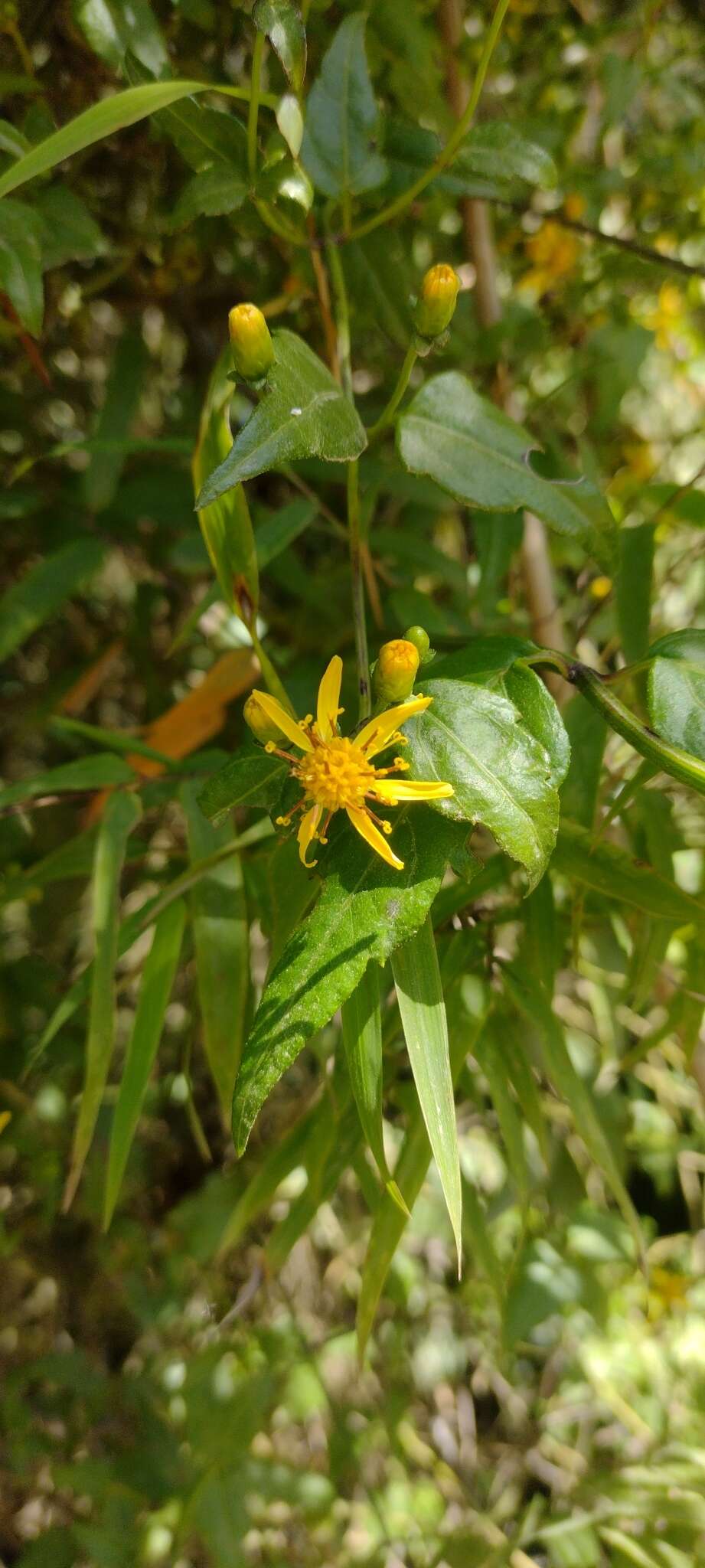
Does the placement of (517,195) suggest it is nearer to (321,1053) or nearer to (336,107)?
(336,107)

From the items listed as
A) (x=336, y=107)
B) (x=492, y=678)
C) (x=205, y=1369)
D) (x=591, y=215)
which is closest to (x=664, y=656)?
(x=492, y=678)

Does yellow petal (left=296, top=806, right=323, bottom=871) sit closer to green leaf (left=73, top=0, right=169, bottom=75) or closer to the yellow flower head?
the yellow flower head

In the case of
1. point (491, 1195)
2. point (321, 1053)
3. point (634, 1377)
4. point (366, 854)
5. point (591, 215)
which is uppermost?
point (591, 215)

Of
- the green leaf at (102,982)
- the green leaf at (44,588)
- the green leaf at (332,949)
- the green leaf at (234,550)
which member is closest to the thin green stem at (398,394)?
the green leaf at (234,550)

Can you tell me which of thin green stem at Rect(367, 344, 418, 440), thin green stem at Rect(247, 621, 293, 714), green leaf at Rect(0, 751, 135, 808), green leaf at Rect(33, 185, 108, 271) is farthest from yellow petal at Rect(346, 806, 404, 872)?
green leaf at Rect(33, 185, 108, 271)

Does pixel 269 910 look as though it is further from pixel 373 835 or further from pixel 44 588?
pixel 44 588

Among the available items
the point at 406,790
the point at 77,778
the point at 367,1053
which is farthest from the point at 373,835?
the point at 77,778
